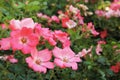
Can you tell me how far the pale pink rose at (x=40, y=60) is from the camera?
5.40 feet

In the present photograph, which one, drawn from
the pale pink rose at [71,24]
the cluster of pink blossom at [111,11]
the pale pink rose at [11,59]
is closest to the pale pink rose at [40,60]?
the pale pink rose at [11,59]

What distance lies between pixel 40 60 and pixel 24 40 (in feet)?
0.37

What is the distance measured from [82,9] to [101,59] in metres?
1.05

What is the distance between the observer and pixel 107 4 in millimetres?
3441

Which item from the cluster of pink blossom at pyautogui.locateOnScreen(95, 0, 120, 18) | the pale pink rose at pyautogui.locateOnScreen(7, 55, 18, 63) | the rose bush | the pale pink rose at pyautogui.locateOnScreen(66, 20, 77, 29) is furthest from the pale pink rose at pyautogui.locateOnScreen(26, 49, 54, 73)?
the cluster of pink blossom at pyautogui.locateOnScreen(95, 0, 120, 18)

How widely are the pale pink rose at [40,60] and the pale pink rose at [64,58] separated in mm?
27

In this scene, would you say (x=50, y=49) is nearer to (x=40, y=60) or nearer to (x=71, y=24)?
(x=40, y=60)

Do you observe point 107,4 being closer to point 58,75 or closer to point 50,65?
point 58,75

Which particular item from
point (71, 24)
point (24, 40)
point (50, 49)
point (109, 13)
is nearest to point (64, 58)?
point (50, 49)

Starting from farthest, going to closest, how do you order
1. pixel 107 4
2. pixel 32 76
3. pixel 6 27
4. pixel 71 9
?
pixel 107 4
pixel 71 9
pixel 6 27
pixel 32 76

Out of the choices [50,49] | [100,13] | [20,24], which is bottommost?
[100,13]

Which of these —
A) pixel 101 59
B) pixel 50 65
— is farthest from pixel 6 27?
pixel 101 59

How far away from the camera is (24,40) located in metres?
1.68

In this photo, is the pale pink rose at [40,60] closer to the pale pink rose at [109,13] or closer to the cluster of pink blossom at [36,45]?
the cluster of pink blossom at [36,45]
